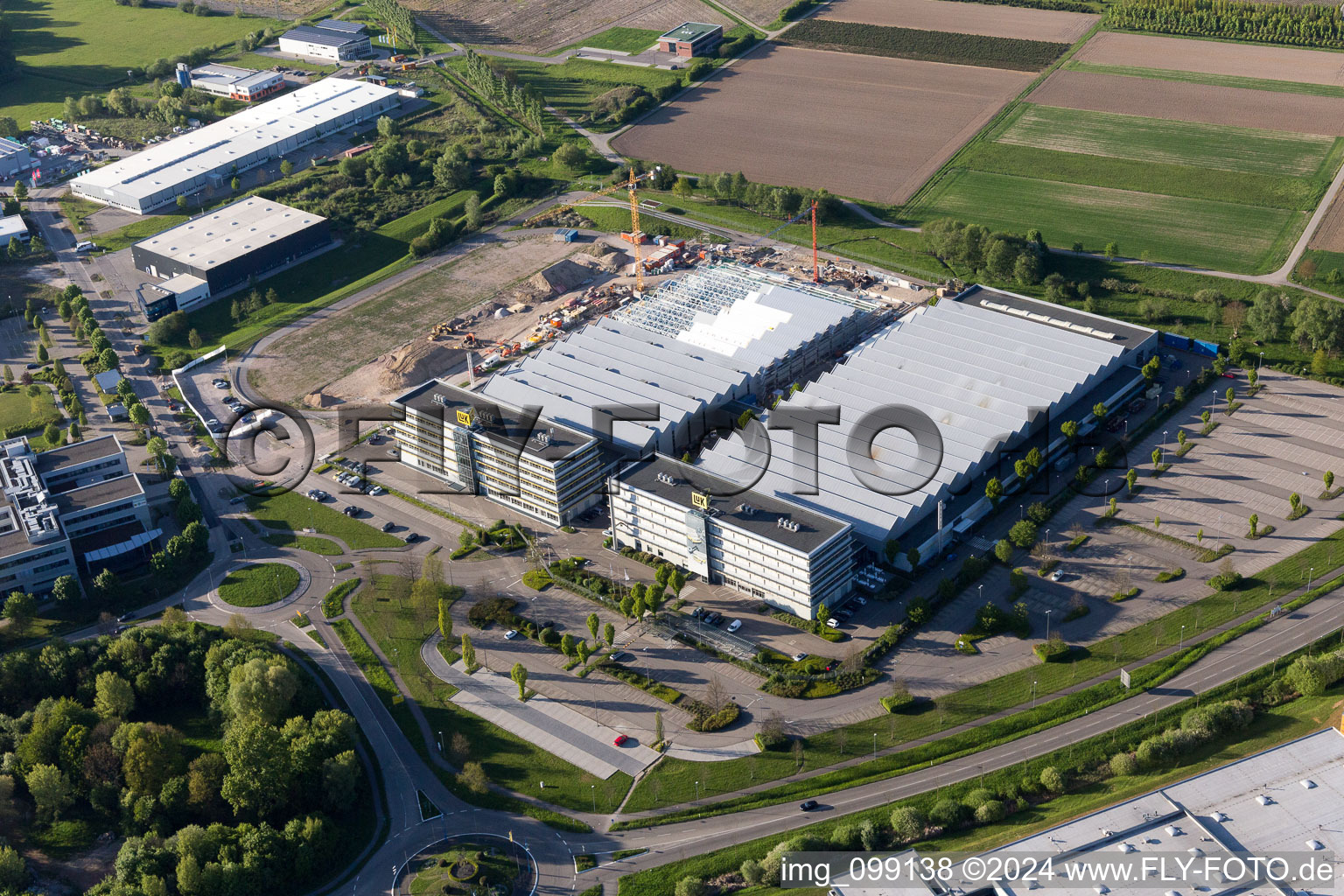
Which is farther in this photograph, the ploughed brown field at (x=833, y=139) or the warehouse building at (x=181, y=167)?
the warehouse building at (x=181, y=167)

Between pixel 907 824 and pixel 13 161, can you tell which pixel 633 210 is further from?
pixel 13 161

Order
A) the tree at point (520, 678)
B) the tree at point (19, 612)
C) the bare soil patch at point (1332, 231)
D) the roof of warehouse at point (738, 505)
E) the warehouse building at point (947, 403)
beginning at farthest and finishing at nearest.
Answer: the bare soil patch at point (1332, 231) → the warehouse building at point (947, 403) → the tree at point (19, 612) → the roof of warehouse at point (738, 505) → the tree at point (520, 678)

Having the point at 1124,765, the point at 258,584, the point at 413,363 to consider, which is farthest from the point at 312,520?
the point at 1124,765

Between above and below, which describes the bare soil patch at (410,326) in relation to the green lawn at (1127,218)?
below

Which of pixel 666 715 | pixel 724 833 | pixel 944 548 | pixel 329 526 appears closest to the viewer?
pixel 724 833

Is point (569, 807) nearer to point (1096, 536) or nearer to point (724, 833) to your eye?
point (724, 833)

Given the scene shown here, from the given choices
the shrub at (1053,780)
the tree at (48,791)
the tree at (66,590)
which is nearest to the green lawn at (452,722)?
the tree at (66,590)

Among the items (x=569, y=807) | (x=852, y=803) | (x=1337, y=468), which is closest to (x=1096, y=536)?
(x=1337, y=468)

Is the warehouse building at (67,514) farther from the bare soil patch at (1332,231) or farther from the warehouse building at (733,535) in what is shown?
the bare soil patch at (1332,231)
